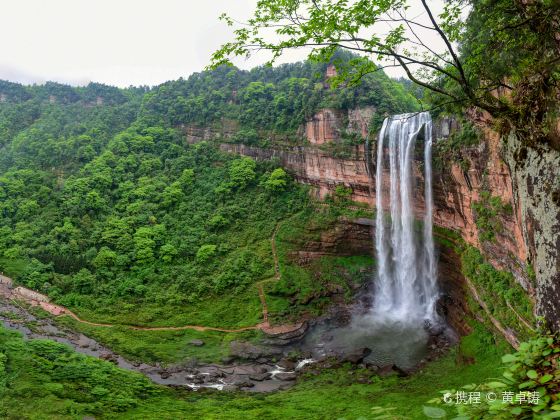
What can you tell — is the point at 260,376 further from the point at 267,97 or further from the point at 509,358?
the point at 267,97

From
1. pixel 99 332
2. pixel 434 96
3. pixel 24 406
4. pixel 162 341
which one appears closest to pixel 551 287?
pixel 434 96

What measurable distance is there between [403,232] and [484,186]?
26.9ft

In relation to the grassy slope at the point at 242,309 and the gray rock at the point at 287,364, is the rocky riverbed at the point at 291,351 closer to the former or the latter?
the gray rock at the point at 287,364

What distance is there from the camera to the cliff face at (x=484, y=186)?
4973 millimetres

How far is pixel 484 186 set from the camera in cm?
1856

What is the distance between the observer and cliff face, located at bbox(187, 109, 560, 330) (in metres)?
4.97

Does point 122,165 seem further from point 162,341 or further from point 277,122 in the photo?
point 162,341

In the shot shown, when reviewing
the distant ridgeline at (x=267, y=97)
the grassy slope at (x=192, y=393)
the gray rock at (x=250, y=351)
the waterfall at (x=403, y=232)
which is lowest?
the gray rock at (x=250, y=351)

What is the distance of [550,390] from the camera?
9.76 ft

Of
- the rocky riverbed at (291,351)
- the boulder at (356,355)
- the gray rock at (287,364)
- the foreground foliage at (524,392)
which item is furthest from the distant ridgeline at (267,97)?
the foreground foliage at (524,392)

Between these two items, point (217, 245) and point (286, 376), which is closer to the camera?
point (286, 376)

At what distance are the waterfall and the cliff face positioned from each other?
677mm

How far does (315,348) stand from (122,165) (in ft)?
84.3

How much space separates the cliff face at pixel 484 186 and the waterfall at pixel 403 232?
677 mm
